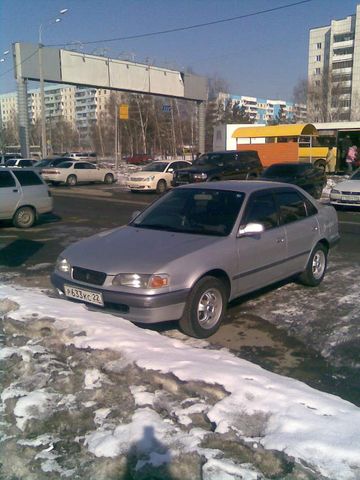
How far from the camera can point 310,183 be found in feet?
57.9

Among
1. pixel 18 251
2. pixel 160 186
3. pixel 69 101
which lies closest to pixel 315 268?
pixel 18 251

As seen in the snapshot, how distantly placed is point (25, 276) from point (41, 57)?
1091 inches

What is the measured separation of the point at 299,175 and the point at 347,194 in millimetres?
2682

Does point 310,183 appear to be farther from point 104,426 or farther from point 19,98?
point 19,98

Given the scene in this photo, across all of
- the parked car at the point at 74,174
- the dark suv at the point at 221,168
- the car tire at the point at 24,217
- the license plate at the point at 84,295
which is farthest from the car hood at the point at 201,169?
the license plate at the point at 84,295

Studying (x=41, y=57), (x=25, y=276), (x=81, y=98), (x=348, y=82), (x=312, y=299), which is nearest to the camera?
Answer: (x=312, y=299)

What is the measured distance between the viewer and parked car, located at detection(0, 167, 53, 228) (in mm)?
11773

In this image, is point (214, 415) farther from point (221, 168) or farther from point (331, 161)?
point (331, 161)

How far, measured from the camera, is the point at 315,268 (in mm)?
6570

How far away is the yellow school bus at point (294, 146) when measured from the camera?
28.2 m

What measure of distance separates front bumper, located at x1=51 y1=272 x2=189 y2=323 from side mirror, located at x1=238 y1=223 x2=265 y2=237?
1.07 metres

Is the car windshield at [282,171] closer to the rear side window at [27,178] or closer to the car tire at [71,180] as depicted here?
the rear side window at [27,178]

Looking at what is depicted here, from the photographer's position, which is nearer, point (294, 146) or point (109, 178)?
point (294, 146)

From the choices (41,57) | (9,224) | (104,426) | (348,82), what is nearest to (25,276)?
(104,426)
